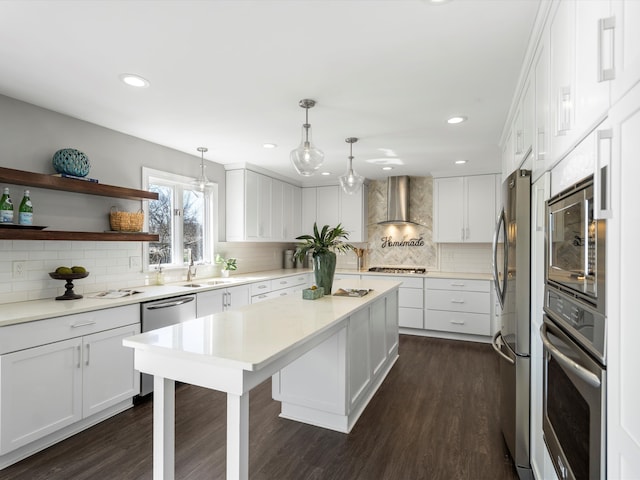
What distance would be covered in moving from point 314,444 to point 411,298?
10.1ft

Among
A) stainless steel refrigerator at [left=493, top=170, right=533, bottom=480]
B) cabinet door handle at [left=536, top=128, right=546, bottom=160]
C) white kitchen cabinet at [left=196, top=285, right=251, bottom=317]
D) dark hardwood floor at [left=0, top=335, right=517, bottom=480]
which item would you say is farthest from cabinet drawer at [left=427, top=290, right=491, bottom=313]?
cabinet door handle at [left=536, top=128, right=546, bottom=160]

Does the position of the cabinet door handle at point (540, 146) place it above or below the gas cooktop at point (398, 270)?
above

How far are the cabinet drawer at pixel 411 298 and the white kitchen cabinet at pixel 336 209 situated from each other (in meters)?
1.18

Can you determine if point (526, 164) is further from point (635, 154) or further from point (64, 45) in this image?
point (64, 45)

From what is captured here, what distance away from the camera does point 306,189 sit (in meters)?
6.22

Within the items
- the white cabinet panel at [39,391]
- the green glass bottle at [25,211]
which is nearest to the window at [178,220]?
the green glass bottle at [25,211]

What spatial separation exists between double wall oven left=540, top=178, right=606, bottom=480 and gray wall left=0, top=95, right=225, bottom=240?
11.1ft

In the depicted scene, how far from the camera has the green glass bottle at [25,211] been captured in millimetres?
2527

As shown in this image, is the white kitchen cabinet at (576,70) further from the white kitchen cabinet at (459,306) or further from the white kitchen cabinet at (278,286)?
the white kitchen cabinet at (459,306)

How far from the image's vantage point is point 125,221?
3.23m

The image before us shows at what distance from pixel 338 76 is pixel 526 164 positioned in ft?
4.12

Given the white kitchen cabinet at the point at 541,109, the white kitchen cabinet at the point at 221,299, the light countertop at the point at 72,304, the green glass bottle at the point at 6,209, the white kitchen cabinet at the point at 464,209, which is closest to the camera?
the white kitchen cabinet at the point at 541,109

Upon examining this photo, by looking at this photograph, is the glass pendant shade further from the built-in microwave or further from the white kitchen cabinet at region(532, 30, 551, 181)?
the built-in microwave

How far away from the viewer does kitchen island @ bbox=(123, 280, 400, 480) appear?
147 centimetres
